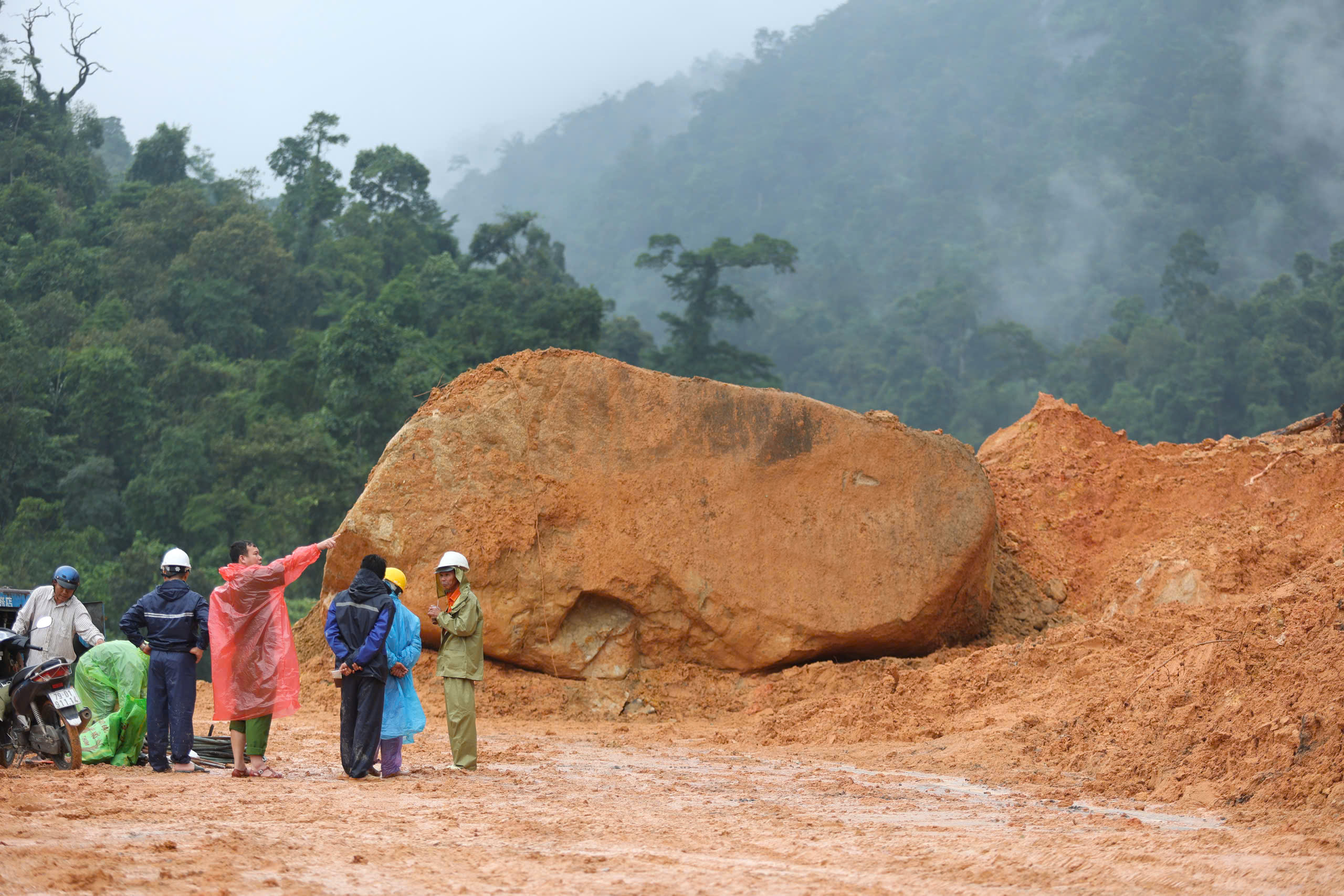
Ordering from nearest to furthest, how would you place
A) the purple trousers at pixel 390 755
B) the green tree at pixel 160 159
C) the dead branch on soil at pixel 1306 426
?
the purple trousers at pixel 390 755 → the dead branch on soil at pixel 1306 426 → the green tree at pixel 160 159

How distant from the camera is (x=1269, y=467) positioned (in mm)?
12555

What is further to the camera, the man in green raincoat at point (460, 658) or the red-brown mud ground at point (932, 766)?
the man in green raincoat at point (460, 658)

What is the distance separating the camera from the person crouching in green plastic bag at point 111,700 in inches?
277

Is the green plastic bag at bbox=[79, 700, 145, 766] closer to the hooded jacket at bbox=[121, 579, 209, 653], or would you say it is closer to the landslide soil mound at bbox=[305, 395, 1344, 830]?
the hooded jacket at bbox=[121, 579, 209, 653]

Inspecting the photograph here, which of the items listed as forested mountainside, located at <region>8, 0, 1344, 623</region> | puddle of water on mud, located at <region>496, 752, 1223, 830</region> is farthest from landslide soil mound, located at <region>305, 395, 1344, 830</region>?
forested mountainside, located at <region>8, 0, 1344, 623</region>

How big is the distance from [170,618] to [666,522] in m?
4.77

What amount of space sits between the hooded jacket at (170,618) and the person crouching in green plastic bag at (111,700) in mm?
197

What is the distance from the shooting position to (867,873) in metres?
4.50

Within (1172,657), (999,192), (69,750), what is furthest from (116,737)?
(999,192)

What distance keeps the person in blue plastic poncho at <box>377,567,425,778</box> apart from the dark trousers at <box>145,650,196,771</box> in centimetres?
116

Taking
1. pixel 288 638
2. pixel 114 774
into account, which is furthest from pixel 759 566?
pixel 114 774

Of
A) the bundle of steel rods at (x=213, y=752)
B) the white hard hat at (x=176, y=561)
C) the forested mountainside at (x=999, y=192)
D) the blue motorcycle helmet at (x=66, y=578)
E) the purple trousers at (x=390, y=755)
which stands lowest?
the bundle of steel rods at (x=213, y=752)

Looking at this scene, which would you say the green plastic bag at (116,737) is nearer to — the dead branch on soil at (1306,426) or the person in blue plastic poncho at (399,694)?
the person in blue plastic poncho at (399,694)

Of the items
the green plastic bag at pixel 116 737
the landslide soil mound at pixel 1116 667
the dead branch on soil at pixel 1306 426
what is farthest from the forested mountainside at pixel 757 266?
the dead branch on soil at pixel 1306 426
